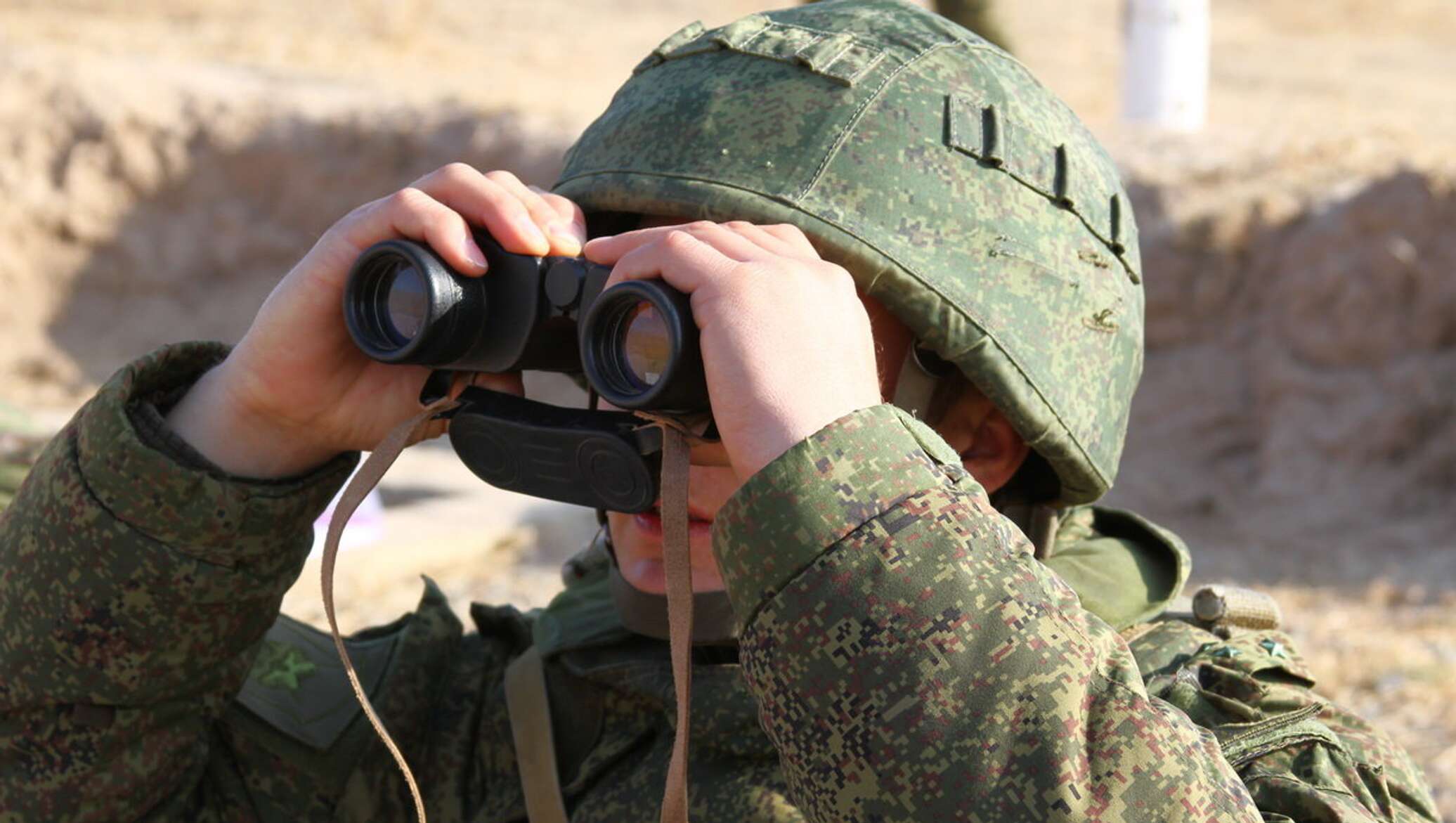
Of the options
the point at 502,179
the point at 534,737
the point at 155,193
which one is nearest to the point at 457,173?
the point at 502,179

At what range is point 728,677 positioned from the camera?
6.45 ft

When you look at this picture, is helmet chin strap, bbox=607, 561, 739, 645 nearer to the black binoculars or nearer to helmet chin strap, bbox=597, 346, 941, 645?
helmet chin strap, bbox=597, 346, 941, 645

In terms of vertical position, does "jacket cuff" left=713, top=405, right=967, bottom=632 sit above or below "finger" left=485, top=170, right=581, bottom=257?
below

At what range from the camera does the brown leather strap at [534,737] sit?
6.53 feet

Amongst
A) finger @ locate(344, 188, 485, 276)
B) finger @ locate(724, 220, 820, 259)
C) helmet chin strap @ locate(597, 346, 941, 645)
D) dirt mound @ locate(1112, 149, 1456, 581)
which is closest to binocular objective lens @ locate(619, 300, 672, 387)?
finger @ locate(724, 220, 820, 259)

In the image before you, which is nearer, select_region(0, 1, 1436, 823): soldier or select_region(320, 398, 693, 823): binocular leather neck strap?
select_region(0, 1, 1436, 823): soldier

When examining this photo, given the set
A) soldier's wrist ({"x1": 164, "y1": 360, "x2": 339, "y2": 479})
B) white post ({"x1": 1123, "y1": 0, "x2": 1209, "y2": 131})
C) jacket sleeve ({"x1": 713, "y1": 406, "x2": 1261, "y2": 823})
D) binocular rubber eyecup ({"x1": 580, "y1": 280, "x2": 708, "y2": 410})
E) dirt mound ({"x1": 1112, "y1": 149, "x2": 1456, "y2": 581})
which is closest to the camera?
jacket sleeve ({"x1": 713, "y1": 406, "x2": 1261, "y2": 823})

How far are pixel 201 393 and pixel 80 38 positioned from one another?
38.2 feet

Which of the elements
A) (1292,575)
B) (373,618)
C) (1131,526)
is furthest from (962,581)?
(1292,575)

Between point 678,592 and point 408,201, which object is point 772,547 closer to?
point 678,592

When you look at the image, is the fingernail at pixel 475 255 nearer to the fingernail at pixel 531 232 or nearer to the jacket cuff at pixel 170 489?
the fingernail at pixel 531 232

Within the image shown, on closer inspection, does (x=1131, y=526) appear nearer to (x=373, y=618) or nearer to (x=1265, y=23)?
(x=373, y=618)

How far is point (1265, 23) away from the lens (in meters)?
20.5

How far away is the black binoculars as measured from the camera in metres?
1.61
